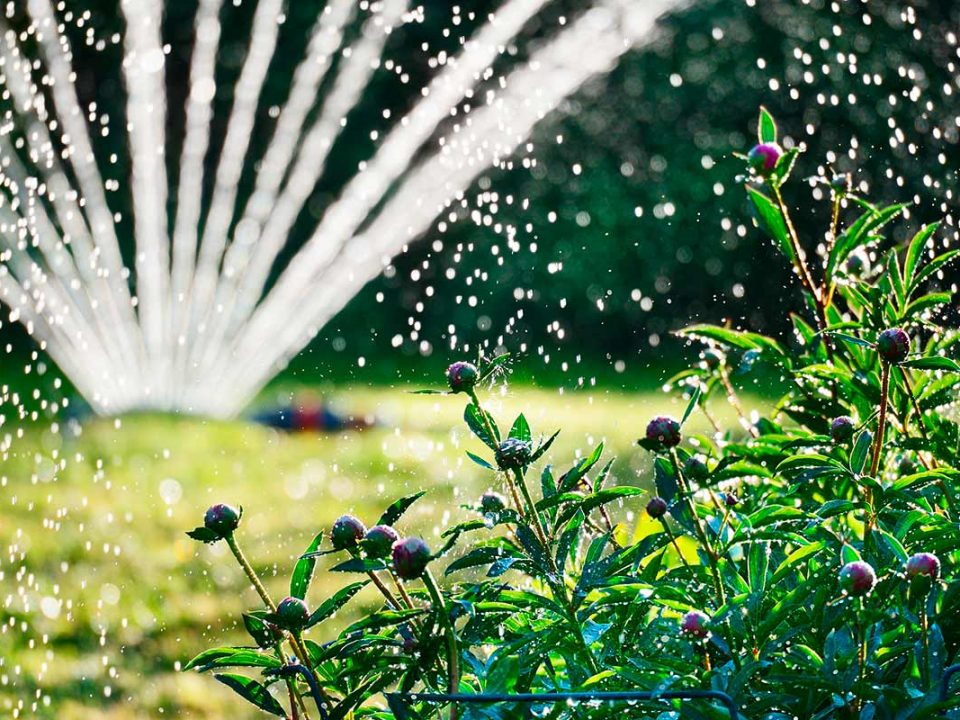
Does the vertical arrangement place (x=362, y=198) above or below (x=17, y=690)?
above

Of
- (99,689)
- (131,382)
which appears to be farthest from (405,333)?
(99,689)

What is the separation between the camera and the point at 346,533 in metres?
0.98

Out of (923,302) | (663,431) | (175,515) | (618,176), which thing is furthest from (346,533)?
(618,176)

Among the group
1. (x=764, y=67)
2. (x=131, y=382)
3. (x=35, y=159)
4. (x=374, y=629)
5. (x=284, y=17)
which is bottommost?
(x=374, y=629)

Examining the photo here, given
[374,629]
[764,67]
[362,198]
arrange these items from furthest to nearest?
[362,198] < [764,67] < [374,629]

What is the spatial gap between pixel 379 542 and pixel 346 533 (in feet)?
0.22

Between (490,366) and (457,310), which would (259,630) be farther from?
(457,310)

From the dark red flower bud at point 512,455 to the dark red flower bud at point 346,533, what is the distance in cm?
12

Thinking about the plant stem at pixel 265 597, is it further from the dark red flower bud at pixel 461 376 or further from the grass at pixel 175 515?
the grass at pixel 175 515

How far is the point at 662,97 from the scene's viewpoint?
777cm

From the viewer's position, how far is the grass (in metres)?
2.96

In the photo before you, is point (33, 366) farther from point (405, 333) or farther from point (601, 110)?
point (601, 110)

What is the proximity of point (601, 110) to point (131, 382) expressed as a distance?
138 inches

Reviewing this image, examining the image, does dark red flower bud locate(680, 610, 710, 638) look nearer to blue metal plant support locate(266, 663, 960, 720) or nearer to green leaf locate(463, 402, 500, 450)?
blue metal plant support locate(266, 663, 960, 720)
